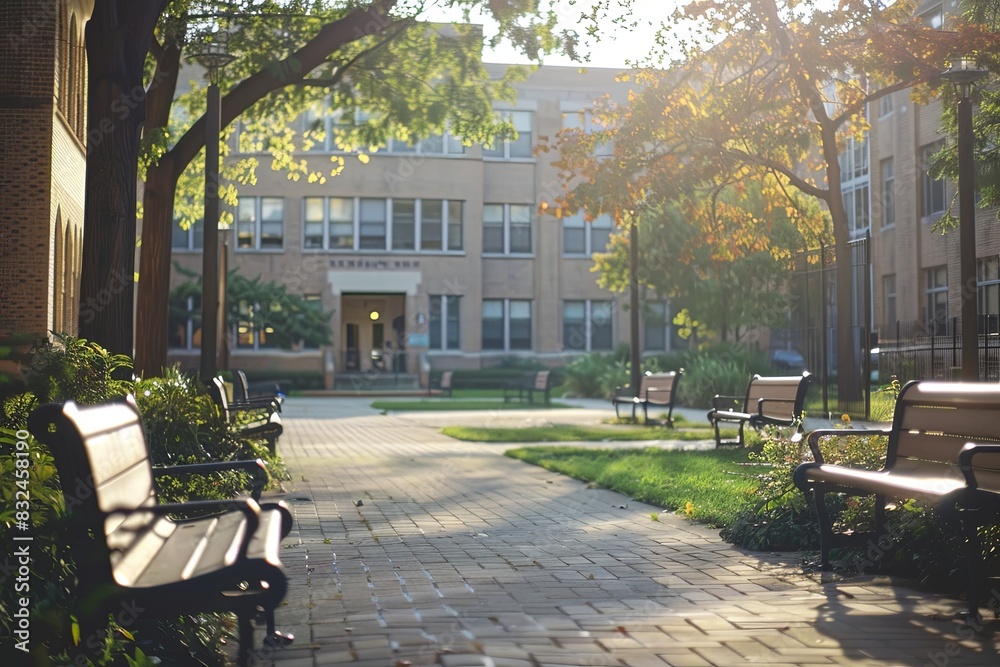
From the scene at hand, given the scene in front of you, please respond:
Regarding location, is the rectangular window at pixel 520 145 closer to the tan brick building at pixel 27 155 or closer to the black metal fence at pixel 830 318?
the black metal fence at pixel 830 318

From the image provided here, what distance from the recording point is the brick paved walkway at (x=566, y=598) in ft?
15.5

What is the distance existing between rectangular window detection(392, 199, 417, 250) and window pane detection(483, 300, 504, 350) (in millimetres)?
4411

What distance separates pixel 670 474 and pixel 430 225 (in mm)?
39180

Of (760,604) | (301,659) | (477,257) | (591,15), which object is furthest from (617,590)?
(477,257)

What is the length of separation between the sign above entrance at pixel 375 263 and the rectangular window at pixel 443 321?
176cm

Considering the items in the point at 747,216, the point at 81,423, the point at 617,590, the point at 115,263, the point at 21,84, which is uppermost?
the point at 21,84

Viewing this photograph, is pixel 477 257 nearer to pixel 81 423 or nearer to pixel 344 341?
pixel 344 341

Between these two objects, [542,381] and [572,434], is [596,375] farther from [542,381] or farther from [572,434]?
[572,434]

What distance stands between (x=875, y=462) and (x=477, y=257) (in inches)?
1685

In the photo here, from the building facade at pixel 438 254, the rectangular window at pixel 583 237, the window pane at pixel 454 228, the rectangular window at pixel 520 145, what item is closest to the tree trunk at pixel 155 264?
the building facade at pixel 438 254

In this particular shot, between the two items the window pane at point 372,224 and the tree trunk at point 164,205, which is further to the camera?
the window pane at point 372,224

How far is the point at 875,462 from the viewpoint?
314 inches

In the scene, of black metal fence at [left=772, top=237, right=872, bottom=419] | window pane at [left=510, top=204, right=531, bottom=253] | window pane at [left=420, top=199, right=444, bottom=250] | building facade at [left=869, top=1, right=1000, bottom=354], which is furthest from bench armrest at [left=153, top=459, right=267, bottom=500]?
window pane at [left=510, top=204, right=531, bottom=253]

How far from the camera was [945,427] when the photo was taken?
648 cm
